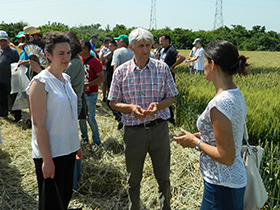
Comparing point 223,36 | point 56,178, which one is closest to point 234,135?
point 56,178

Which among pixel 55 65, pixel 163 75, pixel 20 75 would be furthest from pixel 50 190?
pixel 20 75

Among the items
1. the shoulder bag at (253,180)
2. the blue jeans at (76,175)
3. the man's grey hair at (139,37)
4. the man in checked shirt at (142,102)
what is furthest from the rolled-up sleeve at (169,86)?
the blue jeans at (76,175)

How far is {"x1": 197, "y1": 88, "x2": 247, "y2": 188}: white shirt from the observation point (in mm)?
1673

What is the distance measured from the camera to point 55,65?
2256 mm

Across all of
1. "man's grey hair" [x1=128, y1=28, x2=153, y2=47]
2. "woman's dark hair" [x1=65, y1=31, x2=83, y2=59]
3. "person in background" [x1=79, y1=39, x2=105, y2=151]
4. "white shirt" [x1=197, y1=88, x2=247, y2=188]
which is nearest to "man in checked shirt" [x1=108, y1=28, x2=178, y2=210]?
"man's grey hair" [x1=128, y1=28, x2=153, y2=47]

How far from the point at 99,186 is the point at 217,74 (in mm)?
2590

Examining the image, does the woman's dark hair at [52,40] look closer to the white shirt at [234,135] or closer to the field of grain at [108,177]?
the white shirt at [234,135]

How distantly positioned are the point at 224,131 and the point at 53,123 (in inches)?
53.2

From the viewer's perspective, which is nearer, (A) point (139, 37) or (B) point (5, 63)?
(A) point (139, 37)

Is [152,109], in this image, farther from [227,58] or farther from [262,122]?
[262,122]

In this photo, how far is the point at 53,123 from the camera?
2156 mm

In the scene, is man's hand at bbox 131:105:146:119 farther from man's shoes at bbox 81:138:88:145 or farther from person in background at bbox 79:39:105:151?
man's shoes at bbox 81:138:88:145

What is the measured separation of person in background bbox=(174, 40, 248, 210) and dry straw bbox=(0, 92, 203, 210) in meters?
1.50

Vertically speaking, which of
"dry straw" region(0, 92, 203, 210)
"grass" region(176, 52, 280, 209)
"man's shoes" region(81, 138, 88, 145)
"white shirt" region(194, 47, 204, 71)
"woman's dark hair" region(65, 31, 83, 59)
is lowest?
"dry straw" region(0, 92, 203, 210)
